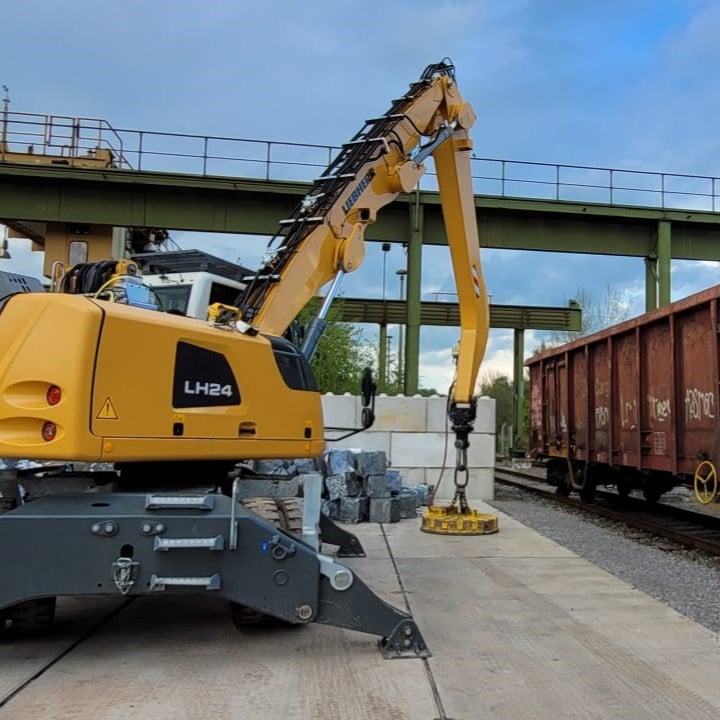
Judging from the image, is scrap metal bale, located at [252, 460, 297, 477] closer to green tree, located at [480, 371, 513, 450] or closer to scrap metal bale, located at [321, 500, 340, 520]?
scrap metal bale, located at [321, 500, 340, 520]

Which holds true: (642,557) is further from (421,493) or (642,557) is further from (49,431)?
(49,431)

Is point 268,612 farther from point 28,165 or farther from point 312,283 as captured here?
point 28,165

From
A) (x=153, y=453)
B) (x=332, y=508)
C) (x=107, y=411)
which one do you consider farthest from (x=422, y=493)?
(x=107, y=411)

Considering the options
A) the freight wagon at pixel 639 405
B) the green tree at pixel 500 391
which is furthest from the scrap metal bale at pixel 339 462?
the green tree at pixel 500 391

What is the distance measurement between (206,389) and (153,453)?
0.53 meters

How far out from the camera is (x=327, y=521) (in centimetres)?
782

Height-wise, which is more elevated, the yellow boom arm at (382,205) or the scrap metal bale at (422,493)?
the yellow boom arm at (382,205)

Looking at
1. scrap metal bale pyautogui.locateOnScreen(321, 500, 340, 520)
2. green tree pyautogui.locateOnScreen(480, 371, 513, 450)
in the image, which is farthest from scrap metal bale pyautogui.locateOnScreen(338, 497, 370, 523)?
green tree pyautogui.locateOnScreen(480, 371, 513, 450)

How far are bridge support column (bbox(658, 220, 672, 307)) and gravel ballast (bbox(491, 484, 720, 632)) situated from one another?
10565 millimetres

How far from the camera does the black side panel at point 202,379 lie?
4.58m

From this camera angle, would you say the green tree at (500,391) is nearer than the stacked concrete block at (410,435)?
No

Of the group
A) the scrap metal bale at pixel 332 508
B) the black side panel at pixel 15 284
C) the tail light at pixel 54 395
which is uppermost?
the black side panel at pixel 15 284

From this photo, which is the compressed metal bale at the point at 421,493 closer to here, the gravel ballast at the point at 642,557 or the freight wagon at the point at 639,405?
the gravel ballast at the point at 642,557

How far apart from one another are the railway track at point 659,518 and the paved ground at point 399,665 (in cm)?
368
